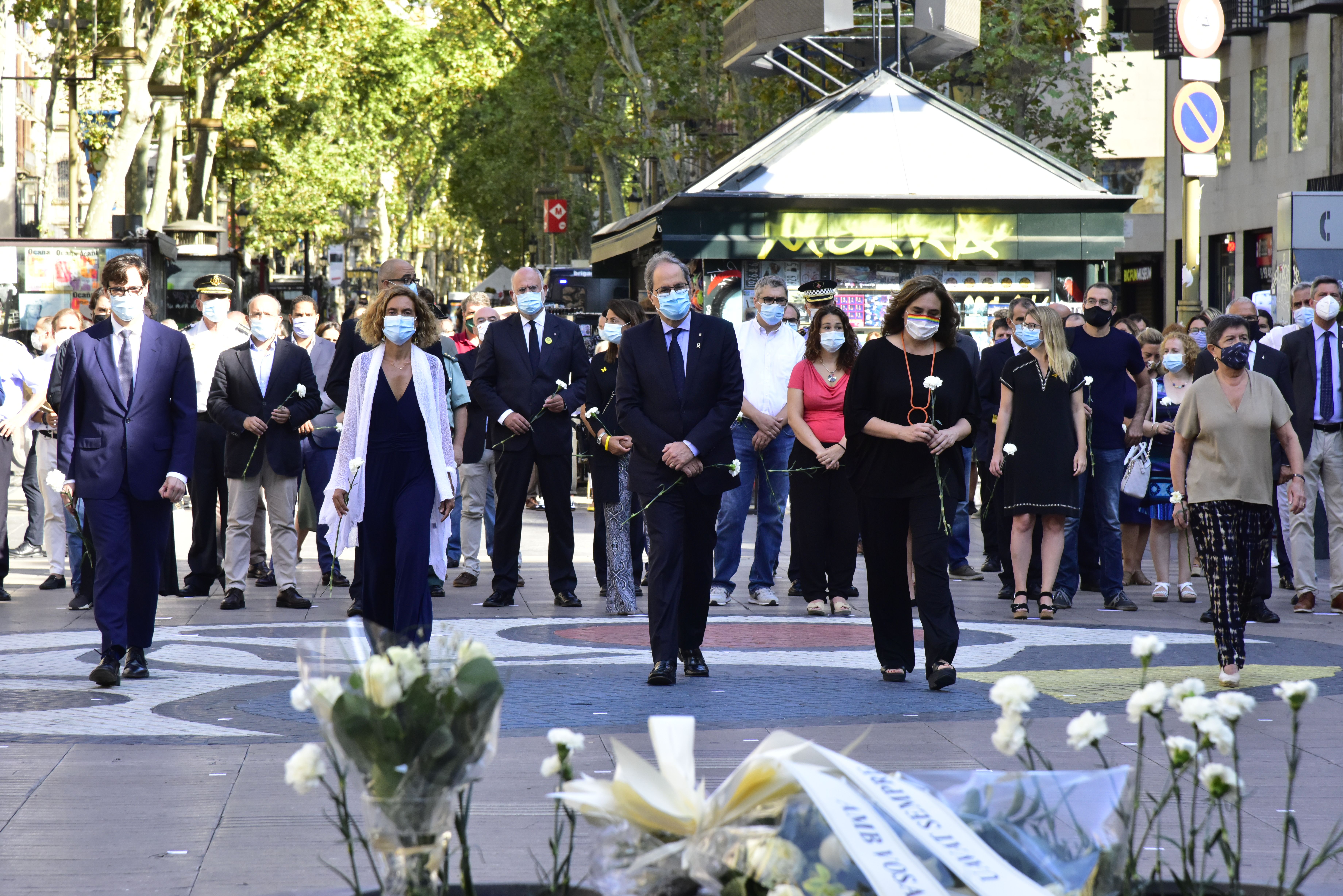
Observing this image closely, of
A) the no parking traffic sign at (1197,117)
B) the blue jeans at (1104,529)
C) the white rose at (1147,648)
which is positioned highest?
the no parking traffic sign at (1197,117)

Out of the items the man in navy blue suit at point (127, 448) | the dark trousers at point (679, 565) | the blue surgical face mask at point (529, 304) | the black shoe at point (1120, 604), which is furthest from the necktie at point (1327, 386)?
the man in navy blue suit at point (127, 448)

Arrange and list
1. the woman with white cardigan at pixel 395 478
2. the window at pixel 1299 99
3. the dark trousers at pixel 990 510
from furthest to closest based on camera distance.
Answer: the window at pixel 1299 99, the dark trousers at pixel 990 510, the woman with white cardigan at pixel 395 478

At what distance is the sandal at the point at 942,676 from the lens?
26.5 feet

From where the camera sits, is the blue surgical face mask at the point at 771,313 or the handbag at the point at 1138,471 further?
the handbag at the point at 1138,471

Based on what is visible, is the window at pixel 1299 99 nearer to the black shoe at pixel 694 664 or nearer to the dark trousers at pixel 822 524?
the dark trousers at pixel 822 524

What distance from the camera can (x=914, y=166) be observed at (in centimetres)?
2130

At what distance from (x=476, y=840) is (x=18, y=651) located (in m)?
5.35

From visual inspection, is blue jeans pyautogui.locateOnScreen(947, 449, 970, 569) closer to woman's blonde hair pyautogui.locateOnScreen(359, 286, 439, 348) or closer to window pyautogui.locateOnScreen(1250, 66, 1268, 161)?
woman's blonde hair pyautogui.locateOnScreen(359, 286, 439, 348)

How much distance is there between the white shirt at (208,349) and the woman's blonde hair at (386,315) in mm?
3957

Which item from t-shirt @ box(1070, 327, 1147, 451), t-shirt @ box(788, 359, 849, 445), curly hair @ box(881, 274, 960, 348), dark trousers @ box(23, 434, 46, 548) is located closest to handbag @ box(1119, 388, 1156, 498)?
t-shirt @ box(1070, 327, 1147, 451)

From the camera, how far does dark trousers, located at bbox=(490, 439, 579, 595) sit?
1158 centimetres

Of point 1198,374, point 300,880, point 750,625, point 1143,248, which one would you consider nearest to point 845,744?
point 300,880

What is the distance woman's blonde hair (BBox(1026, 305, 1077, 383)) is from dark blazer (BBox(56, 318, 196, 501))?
18.0 feet

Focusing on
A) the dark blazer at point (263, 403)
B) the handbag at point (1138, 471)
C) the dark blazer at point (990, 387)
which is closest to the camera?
the dark blazer at point (263, 403)
